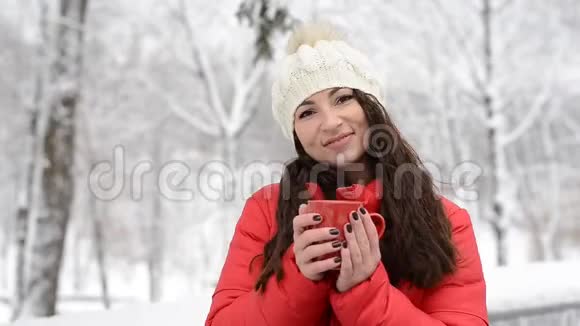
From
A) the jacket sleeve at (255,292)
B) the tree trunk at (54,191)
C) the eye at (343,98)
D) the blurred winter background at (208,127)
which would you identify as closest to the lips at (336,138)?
the eye at (343,98)

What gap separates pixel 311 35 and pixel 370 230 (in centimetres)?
70

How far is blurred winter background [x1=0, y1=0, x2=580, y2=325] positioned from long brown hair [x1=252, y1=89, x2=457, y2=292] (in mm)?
791

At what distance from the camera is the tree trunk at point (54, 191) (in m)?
5.58

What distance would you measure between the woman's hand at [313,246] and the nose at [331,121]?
287mm

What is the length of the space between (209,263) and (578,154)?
11597 mm

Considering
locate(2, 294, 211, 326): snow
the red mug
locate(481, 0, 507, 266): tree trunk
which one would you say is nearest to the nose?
the red mug

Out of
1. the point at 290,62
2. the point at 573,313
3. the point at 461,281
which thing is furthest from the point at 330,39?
the point at 573,313

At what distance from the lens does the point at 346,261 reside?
104cm

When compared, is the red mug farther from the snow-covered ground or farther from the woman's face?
the snow-covered ground

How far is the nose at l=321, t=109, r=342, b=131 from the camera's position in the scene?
131 centimetres

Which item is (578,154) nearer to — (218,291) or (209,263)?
(209,263)

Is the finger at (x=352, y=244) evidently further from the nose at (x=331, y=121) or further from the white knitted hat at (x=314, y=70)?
the white knitted hat at (x=314, y=70)

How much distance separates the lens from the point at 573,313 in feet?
9.61

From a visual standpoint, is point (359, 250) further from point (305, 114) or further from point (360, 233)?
point (305, 114)
